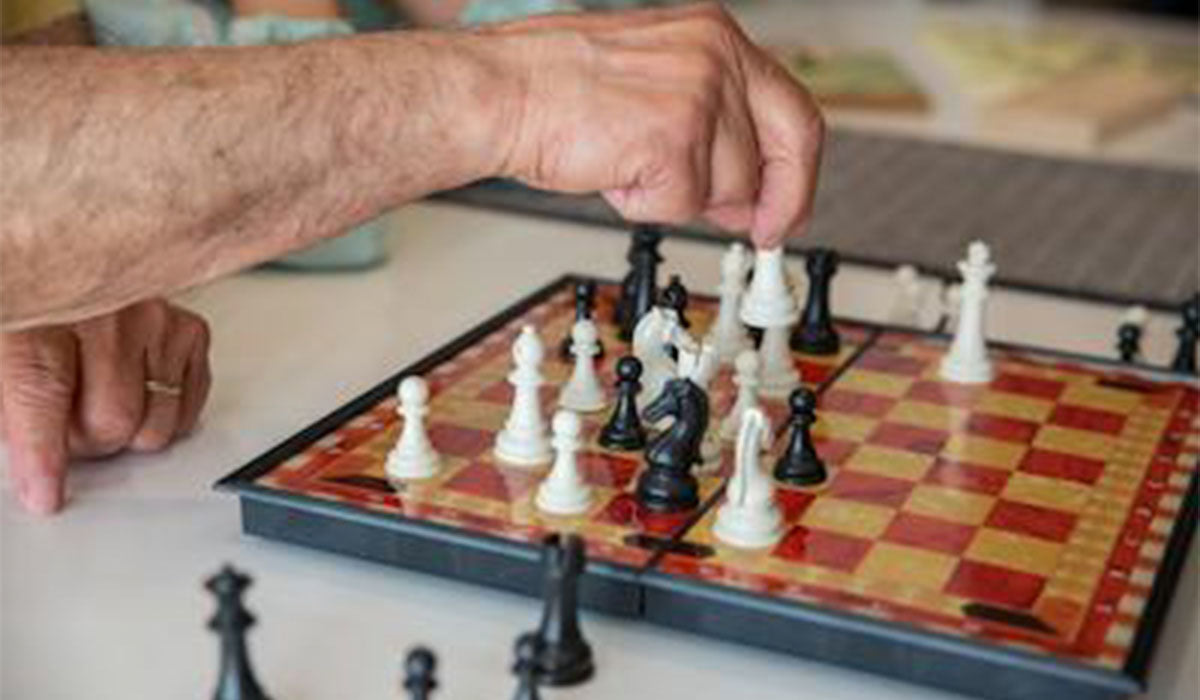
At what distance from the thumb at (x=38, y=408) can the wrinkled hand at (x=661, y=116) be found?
347 mm

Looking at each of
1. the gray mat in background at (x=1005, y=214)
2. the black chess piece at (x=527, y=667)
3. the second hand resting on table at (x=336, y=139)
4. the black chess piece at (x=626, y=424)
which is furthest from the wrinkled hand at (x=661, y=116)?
the gray mat in background at (x=1005, y=214)

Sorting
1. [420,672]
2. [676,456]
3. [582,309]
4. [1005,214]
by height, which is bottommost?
[420,672]

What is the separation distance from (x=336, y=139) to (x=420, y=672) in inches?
12.0

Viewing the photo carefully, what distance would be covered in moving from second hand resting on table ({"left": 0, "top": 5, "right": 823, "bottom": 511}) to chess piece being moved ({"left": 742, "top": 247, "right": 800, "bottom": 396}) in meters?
0.15

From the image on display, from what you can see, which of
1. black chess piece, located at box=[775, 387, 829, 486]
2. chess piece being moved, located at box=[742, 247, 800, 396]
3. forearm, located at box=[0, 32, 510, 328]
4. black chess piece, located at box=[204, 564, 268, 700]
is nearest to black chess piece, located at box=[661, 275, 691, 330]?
chess piece being moved, located at box=[742, 247, 800, 396]

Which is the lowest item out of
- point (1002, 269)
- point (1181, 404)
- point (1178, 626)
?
point (1178, 626)

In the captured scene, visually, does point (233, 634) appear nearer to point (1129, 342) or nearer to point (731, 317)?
point (731, 317)

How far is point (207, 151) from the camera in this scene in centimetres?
92

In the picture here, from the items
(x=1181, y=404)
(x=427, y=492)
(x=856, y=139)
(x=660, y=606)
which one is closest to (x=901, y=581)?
(x=660, y=606)

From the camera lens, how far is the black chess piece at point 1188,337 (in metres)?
1.36

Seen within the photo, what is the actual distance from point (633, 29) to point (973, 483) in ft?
1.13

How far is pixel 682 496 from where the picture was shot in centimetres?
104

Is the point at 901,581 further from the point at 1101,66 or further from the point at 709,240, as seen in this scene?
the point at 1101,66

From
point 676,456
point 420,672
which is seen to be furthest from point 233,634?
point 676,456
